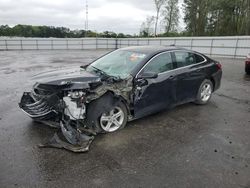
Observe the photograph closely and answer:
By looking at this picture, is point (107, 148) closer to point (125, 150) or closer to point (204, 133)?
point (125, 150)

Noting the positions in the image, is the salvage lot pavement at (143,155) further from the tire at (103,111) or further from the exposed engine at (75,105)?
the exposed engine at (75,105)

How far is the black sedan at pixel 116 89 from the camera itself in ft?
12.3

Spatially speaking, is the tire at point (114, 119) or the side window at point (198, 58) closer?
the tire at point (114, 119)

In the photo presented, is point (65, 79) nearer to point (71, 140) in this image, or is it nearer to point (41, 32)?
point (71, 140)

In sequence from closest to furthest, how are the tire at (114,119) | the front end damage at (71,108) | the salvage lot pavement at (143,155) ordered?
the salvage lot pavement at (143,155), the front end damage at (71,108), the tire at (114,119)

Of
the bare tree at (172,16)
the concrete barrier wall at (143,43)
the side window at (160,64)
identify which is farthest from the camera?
the bare tree at (172,16)

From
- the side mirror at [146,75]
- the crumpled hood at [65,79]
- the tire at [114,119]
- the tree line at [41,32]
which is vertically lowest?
the tire at [114,119]

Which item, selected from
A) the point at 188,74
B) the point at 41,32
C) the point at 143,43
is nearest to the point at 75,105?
the point at 188,74

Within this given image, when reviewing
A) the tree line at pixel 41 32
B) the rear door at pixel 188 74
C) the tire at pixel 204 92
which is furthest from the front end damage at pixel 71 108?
the tree line at pixel 41 32

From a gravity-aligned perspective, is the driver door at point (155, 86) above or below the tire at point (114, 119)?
above

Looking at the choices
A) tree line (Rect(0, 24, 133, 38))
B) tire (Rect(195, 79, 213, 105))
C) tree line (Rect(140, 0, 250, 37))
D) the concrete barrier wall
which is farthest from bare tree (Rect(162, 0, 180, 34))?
tire (Rect(195, 79, 213, 105))

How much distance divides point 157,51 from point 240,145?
7.94 feet

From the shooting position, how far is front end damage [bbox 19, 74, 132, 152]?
363 centimetres

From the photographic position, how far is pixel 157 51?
480 centimetres
